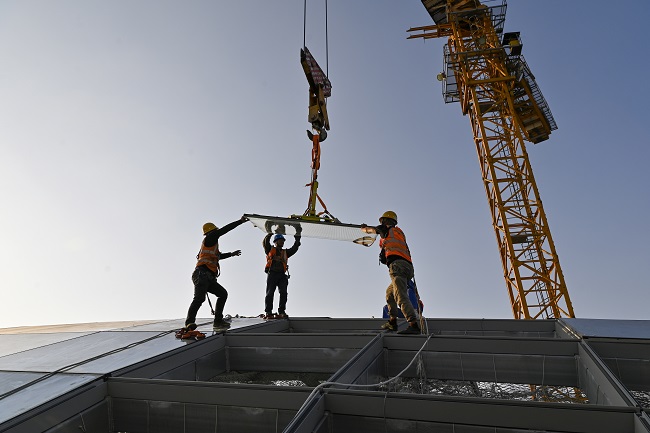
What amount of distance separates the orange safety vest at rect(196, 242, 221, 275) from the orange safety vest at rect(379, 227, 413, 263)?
272 centimetres

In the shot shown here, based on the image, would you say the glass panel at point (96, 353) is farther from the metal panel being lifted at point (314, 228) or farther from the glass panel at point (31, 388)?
the metal panel being lifted at point (314, 228)

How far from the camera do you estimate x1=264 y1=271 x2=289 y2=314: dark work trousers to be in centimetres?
Answer: 855

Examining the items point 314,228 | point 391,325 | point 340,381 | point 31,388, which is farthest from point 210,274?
point 340,381

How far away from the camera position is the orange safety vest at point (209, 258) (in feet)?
21.4

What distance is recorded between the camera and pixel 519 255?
1895 centimetres

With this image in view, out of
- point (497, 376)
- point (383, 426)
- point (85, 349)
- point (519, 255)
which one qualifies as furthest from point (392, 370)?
point (519, 255)

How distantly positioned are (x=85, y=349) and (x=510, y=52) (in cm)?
2198

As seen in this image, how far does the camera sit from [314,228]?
775 centimetres

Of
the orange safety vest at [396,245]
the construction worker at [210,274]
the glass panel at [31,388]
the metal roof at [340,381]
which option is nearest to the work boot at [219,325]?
the construction worker at [210,274]

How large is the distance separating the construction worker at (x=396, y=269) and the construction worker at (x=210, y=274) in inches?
90.6

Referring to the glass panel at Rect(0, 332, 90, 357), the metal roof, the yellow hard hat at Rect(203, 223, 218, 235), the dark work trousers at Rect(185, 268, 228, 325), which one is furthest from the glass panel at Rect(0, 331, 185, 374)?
the yellow hard hat at Rect(203, 223, 218, 235)

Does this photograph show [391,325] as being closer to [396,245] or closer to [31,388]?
[396,245]

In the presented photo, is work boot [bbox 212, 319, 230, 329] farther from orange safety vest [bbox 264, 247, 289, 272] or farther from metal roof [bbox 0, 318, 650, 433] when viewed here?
orange safety vest [bbox 264, 247, 289, 272]

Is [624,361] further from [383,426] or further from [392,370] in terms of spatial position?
[383,426]
